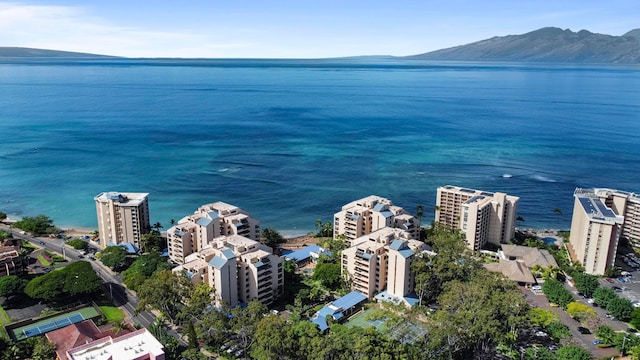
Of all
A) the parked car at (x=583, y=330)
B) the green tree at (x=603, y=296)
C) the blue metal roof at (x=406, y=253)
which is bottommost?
the parked car at (x=583, y=330)

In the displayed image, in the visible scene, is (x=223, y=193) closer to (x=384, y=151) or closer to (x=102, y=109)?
(x=384, y=151)

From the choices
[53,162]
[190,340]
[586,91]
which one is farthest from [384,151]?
[586,91]

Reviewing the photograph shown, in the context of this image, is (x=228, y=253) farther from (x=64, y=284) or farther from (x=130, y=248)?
(x=130, y=248)

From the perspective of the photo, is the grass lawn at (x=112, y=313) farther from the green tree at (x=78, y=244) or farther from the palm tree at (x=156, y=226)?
the palm tree at (x=156, y=226)

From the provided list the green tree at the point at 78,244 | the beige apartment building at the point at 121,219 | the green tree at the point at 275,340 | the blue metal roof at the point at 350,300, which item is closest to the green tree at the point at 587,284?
the blue metal roof at the point at 350,300

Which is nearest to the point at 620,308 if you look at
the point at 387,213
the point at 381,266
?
the point at 381,266

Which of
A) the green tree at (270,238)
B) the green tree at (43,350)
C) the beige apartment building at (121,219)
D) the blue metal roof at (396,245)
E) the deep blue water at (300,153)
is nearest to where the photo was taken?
the green tree at (43,350)

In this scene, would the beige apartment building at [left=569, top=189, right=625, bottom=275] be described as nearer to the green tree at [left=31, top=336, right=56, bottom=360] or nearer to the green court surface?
the green court surface
